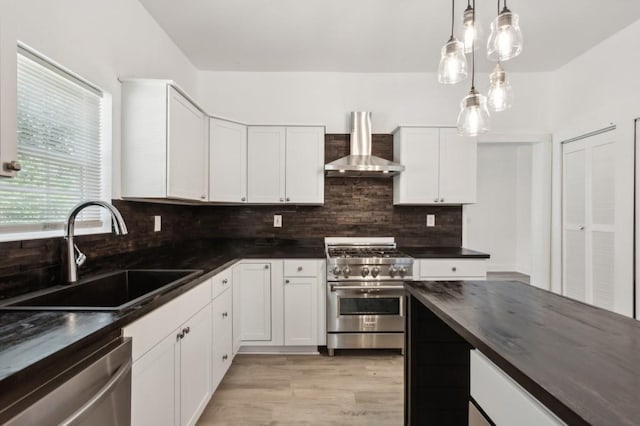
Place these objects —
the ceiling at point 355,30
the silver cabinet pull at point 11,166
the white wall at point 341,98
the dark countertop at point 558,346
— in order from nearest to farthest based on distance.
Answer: the dark countertop at point 558,346 < the silver cabinet pull at point 11,166 < the ceiling at point 355,30 < the white wall at point 341,98

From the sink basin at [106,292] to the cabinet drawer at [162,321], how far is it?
3.1 inches

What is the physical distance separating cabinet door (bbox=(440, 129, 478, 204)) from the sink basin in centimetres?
252

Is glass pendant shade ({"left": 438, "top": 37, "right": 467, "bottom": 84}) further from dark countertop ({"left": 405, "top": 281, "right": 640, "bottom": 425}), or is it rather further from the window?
the window

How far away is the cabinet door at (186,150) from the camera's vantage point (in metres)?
2.12

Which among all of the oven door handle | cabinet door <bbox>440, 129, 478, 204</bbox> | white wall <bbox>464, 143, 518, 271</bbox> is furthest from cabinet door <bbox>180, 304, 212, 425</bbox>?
white wall <bbox>464, 143, 518, 271</bbox>

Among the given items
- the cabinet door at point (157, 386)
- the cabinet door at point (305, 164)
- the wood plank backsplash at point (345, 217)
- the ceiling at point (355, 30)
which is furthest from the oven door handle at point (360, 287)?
the ceiling at point (355, 30)

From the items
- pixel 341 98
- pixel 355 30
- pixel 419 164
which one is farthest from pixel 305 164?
pixel 355 30

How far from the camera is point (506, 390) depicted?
88cm

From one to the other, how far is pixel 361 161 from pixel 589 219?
2.31 metres

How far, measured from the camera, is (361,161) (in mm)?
3041

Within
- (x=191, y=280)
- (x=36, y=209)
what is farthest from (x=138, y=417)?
(x=36, y=209)

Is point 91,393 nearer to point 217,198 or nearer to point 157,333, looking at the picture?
point 157,333

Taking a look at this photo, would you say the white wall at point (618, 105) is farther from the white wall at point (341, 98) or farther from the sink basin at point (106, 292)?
the sink basin at point (106, 292)

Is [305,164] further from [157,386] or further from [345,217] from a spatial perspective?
[157,386]
